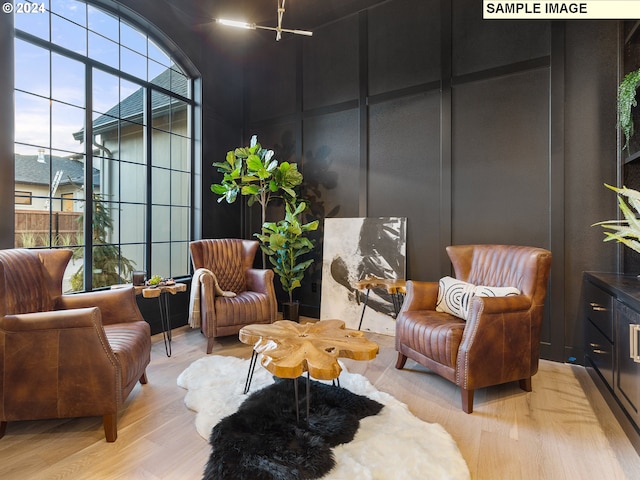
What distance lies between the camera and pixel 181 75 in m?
3.98

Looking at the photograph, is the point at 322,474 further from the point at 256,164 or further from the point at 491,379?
the point at 256,164

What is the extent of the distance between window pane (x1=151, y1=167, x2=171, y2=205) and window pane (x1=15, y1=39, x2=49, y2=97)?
1.15m

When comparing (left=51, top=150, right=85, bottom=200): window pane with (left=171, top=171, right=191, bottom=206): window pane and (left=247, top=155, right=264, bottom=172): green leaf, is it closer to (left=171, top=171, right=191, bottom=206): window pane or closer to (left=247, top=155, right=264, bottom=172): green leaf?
(left=171, top=171, right=191, bottom=206): window pane

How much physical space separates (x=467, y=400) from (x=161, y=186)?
369cm

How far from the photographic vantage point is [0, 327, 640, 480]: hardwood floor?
1496 millimetres

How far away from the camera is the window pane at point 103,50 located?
3.07 metres

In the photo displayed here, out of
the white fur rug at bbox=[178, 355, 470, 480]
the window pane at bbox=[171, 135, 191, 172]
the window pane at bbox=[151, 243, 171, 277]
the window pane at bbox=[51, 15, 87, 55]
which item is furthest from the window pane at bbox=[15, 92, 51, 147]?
the white fur rug at bbox=[178, 355, 470, 480]

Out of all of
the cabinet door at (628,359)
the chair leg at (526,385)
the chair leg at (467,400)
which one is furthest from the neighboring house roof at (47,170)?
the cabinet door at (628,359)

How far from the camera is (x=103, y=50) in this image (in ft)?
10.3

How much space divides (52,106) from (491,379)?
13.4 feet

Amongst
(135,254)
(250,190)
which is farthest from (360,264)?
(135,254)

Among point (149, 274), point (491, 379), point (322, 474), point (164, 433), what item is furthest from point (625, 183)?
point (149, 274)

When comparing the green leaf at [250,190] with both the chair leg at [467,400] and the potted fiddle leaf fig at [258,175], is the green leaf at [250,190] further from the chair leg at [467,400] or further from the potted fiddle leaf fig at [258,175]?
the chair leg at [467,400]

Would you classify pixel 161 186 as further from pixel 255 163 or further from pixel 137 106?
pixel 255 163
